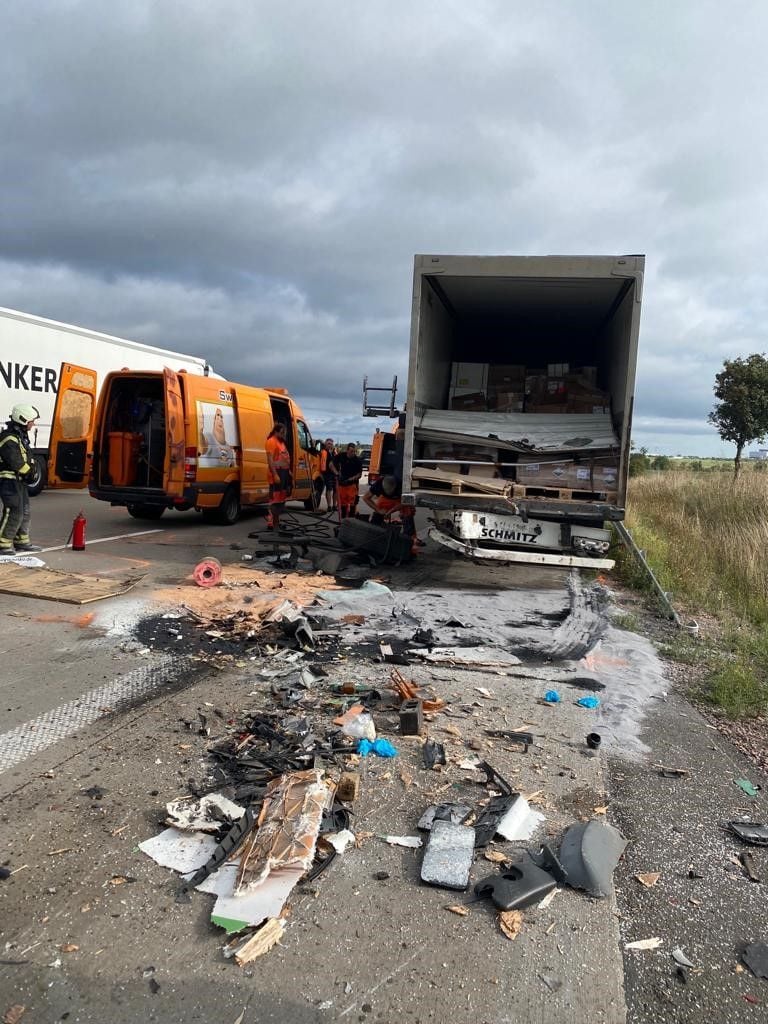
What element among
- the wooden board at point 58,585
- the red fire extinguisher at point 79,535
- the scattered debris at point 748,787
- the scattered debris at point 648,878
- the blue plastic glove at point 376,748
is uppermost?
the red fire extinguisher at point 79,535

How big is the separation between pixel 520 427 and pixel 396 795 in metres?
5.53

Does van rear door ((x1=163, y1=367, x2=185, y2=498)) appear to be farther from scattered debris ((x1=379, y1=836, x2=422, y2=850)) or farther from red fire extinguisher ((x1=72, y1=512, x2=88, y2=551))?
scattered debris ((x1=379, y1=836, x2=422, y2=850))

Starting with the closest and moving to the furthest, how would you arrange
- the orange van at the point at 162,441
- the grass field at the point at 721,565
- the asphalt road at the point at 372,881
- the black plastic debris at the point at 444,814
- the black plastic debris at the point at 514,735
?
the asphalt road at the point at 372,881 < the black plastic debris at the point at 444,814 < the black plastic debris at the point at 514,735 < the grass field at the point at 721,565 < the orange van at the point at 162,441

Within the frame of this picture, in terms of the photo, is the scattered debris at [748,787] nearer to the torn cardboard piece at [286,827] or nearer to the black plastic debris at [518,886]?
the black plastic debris at [518,886]

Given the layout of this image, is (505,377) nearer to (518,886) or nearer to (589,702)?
(589,702)

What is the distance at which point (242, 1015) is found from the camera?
199 centimetres

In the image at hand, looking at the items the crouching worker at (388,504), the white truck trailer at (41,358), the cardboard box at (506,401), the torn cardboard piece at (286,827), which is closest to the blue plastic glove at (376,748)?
the torn cardboard piece at (286,827)

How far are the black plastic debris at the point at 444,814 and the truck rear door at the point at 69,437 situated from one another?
402 inches

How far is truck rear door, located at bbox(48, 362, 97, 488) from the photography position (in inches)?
470

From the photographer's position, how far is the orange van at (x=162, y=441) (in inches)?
414

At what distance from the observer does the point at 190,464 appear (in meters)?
10.6

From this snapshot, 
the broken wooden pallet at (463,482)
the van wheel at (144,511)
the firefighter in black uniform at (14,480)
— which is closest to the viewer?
the broken wooden pallet at (463,482)

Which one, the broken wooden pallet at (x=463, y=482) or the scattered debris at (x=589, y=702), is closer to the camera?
the scattered debris at (x=589, y=702)

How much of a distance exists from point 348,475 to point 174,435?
3.45 m
